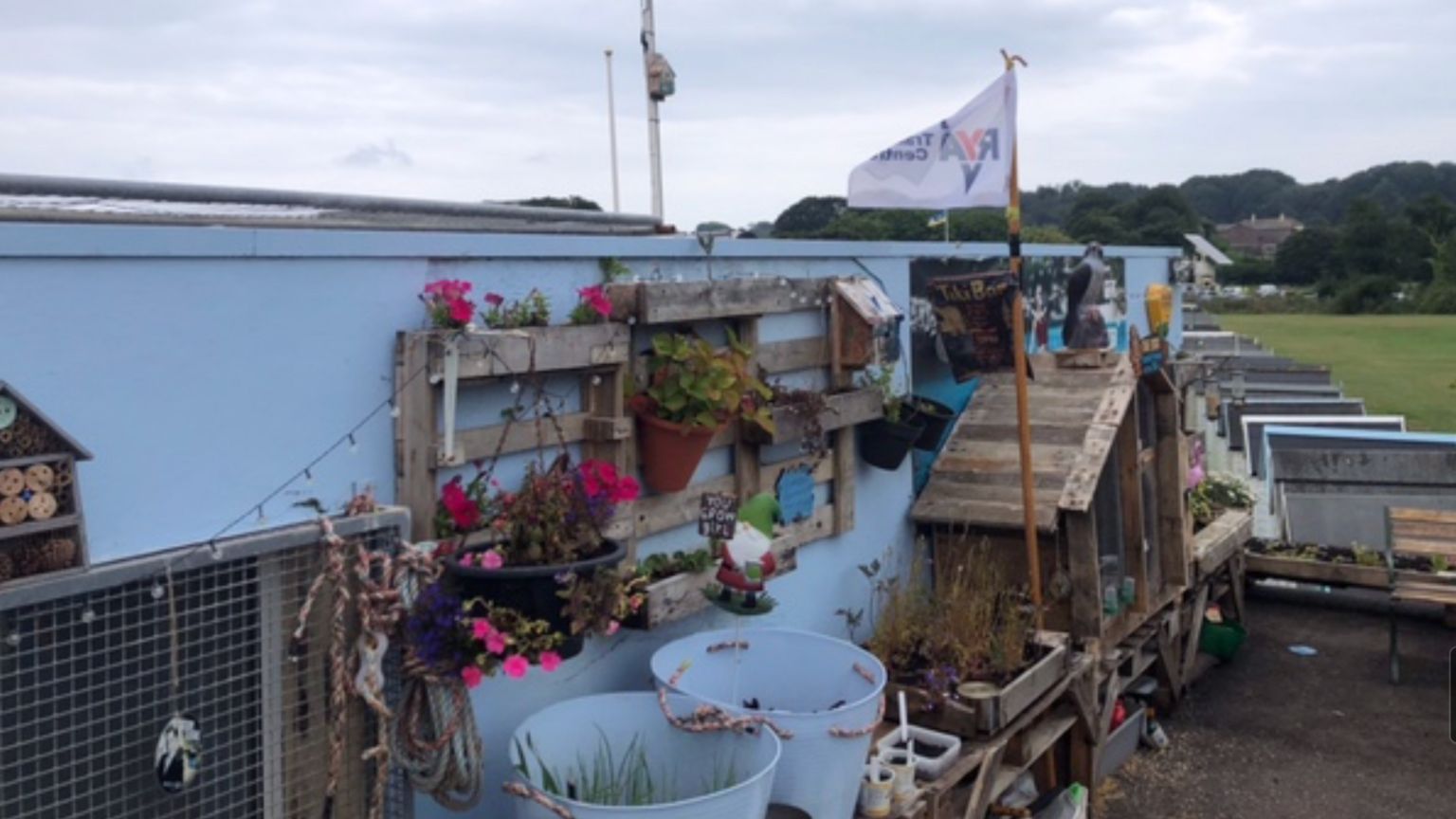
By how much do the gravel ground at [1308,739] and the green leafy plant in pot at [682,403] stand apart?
3.60 metres

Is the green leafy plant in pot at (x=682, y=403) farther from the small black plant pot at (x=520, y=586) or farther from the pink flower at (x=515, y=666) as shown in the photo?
the pink flower at (x=515, y=666)

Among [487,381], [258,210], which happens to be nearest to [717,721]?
[487,381]

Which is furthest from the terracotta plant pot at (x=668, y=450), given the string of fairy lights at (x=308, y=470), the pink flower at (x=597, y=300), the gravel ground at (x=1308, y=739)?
the gravel ground at (x=1308, y=739)

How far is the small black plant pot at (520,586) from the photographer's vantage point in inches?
117

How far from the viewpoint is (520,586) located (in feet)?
9.82

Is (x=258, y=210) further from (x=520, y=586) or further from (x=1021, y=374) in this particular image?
(x=1021, y=374)

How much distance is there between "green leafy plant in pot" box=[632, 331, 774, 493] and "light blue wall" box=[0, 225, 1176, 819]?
0.39 metres

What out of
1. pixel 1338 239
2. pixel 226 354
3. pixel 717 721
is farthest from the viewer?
pixel 1338 239

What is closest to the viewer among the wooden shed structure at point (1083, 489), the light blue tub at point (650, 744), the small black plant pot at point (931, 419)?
the light blue tub at point (650, 744)

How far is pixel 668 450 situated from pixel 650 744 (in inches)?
36.9

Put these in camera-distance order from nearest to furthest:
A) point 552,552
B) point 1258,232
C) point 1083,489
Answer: point 552,552, point 1083,489, point 1258,232

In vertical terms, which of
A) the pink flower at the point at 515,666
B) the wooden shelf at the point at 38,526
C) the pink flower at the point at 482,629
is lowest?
the pink flower at the point at 515,666

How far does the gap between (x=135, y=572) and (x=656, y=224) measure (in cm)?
345

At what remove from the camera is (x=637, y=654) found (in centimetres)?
414
